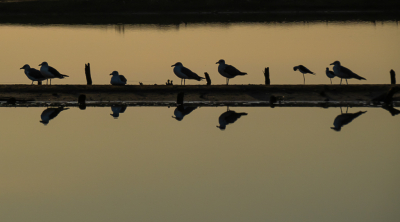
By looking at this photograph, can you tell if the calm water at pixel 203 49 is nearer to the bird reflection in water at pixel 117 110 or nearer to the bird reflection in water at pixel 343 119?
the bird reflection in water at pixel 117 110

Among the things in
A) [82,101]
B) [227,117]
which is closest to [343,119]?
[227,117]

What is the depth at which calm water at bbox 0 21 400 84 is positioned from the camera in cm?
3503

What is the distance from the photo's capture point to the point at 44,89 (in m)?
23.2

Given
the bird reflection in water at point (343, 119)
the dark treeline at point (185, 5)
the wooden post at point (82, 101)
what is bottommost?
the bird reflection in water at point (343, 119)

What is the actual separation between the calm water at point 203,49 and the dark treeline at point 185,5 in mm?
10487

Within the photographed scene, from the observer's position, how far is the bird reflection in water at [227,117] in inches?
784

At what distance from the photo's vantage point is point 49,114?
21719 millimetres

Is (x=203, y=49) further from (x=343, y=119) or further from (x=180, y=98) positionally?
(x=343, y=119)

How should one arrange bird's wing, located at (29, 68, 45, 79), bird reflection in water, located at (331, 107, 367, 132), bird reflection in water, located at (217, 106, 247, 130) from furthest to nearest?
bird's wing, located at (29, 68, 45, 79), bird reflection in water, located at (217, 106, 247, 130), bird reflection in water, located at (331, 107, 367, 132)

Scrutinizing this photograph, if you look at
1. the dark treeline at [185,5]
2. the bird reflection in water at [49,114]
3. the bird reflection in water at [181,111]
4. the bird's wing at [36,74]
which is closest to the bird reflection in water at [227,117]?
the bird reflection in water at [181,111]

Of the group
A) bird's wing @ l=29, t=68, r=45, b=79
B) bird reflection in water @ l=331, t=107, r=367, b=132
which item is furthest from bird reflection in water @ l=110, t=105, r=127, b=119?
bird reflection in water @ l=331, t=107, r=367, b=132

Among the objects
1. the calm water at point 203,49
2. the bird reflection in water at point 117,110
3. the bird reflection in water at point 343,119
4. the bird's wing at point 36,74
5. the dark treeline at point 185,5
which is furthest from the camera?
the dark treeline at point 185,5

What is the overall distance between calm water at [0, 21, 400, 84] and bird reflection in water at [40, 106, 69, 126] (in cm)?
870

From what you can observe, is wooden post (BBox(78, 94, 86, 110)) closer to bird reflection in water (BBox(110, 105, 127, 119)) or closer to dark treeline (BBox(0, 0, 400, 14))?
bird reflection in water (BBox(110, 105, 127, 119))
